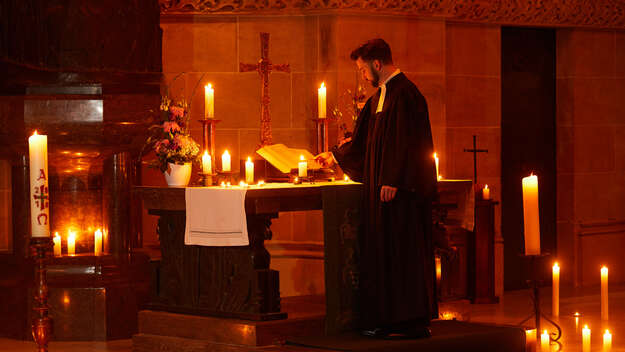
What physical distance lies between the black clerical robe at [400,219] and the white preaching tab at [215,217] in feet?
2.85

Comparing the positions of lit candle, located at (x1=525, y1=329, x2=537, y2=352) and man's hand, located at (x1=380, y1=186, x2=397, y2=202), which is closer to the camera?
man's hand, located at (x1=380, y1=186, x2=397, y2=202)

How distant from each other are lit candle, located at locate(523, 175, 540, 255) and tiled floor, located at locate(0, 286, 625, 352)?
7.52ft

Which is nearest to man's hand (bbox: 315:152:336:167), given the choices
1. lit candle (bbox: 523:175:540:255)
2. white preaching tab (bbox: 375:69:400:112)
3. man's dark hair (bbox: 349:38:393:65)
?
white preaching tab (bbox: 375:69:400:112)

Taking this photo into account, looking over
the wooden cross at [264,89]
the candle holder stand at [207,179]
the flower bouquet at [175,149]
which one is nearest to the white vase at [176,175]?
the flower bouquet at [175,149]

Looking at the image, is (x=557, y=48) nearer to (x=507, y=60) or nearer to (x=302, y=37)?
(x=507, y=60)

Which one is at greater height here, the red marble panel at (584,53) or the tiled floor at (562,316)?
the red marble panel at (584,53)

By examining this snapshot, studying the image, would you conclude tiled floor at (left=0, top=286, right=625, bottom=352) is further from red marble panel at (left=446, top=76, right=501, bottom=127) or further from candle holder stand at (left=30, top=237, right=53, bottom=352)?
candle holder stand at (left=30, top=237, right=53, bottom=352)

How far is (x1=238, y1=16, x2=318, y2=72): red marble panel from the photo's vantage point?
10.8 m

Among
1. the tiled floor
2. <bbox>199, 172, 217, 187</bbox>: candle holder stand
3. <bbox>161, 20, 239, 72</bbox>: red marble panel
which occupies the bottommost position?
the tiled floor

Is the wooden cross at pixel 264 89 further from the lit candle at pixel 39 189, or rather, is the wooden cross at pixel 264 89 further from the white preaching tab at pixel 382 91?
the lit candle at pixel 39 189

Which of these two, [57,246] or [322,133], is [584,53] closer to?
[322,133]

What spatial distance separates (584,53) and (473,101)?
1551mm

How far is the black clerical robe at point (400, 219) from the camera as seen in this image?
751 cm

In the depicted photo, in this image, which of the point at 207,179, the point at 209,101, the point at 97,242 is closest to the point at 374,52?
the point at 209,101
